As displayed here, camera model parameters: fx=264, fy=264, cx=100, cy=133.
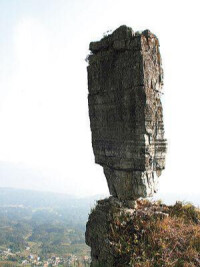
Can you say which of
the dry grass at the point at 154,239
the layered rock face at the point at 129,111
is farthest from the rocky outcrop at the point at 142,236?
the layered rock face at the point at 129,111

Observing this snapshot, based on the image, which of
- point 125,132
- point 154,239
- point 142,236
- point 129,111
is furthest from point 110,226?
point 129,111

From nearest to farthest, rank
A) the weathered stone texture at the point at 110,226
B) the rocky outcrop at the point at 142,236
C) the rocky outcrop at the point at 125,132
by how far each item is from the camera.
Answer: the rocky outcrop at the point at 142,236, the weathered stone texture at the point at 110,226, the rocky outcrop at the point at 125,132

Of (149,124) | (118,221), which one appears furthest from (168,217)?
(149,124)

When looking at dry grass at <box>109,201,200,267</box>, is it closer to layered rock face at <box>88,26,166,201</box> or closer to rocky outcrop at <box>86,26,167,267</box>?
rocky outcrop at <box>86,26,167,267</box>

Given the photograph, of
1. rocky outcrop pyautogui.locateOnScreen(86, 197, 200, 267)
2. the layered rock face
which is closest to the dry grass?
rocky outcrop pyautogui.locateOnScreen(86, 197, 200, 267)

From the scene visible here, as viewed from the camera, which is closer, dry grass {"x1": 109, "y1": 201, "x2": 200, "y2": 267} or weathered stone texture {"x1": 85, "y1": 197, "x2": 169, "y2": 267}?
dry grass {"x1": 109, "y1": 201, "x2": 200, "y2": 267}

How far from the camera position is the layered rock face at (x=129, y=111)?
380 inches

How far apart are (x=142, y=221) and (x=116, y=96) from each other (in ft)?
15.8

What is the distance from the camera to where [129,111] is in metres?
9.89

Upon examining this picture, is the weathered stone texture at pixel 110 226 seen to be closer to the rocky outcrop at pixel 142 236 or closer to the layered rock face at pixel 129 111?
the rocky outcrop at pixel 142 236

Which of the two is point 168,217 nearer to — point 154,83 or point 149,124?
point 149,124

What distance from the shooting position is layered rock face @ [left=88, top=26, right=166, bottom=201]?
9.66 metres

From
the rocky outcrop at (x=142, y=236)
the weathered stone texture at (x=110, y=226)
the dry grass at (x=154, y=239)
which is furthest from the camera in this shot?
the weathered stone texture at (x=110, y=226)

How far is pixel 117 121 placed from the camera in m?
10.3
